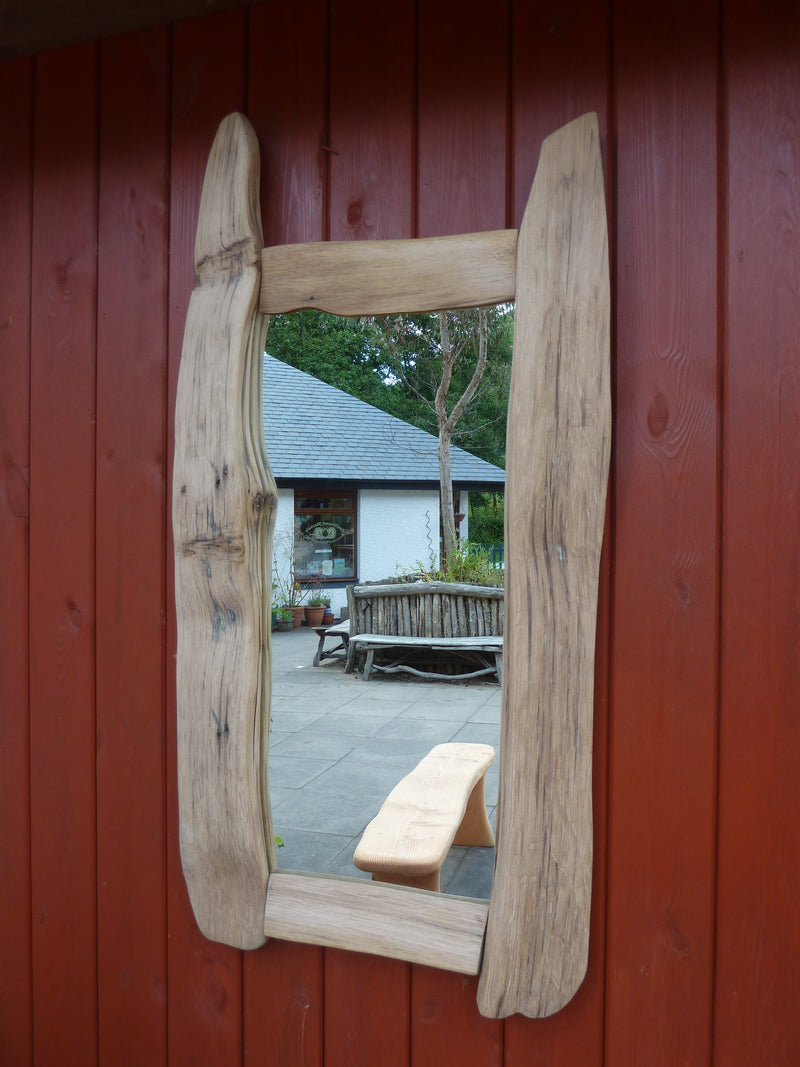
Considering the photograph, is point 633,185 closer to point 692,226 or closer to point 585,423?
point 692,226

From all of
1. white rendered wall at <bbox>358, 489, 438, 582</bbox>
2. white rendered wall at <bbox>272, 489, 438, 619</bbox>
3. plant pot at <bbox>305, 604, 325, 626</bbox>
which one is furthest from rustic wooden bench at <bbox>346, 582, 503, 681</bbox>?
white rendered wall at <bbox>358, 489, 438, 582</bbox>

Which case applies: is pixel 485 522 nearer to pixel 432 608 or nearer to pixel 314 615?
pixel 314 615

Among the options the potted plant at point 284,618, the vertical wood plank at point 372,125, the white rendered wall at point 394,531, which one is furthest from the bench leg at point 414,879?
the white rendered wall at point 394,531

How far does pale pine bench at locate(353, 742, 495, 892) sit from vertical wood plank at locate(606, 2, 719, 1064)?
0.87 m

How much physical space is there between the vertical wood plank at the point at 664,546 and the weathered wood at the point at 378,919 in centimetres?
29

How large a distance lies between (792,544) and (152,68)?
5.87 feet

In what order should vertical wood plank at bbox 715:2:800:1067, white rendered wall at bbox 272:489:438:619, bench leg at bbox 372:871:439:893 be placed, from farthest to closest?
white rendered wall at bbox 272:489:438:619 < bench leg at bbox 372:871:439:893 < vertical wood plank at bbox 715:2:800:1067

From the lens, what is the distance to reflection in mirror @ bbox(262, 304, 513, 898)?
4797 mm

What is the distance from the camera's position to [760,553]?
1533mm

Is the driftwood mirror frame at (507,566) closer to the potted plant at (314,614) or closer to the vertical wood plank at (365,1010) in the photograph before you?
the vertical wood plank at (365,1010)

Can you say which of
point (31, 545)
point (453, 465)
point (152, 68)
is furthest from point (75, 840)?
point (453, 465)

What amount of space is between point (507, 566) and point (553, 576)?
0.30 ft

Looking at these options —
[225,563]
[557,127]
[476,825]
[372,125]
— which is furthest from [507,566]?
[476,825]

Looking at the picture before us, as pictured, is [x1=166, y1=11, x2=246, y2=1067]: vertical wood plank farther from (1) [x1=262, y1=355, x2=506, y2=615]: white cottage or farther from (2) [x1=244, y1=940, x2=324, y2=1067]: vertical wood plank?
(1) [x1=262, y1=355, x2=506, y2=615]: white cottage
